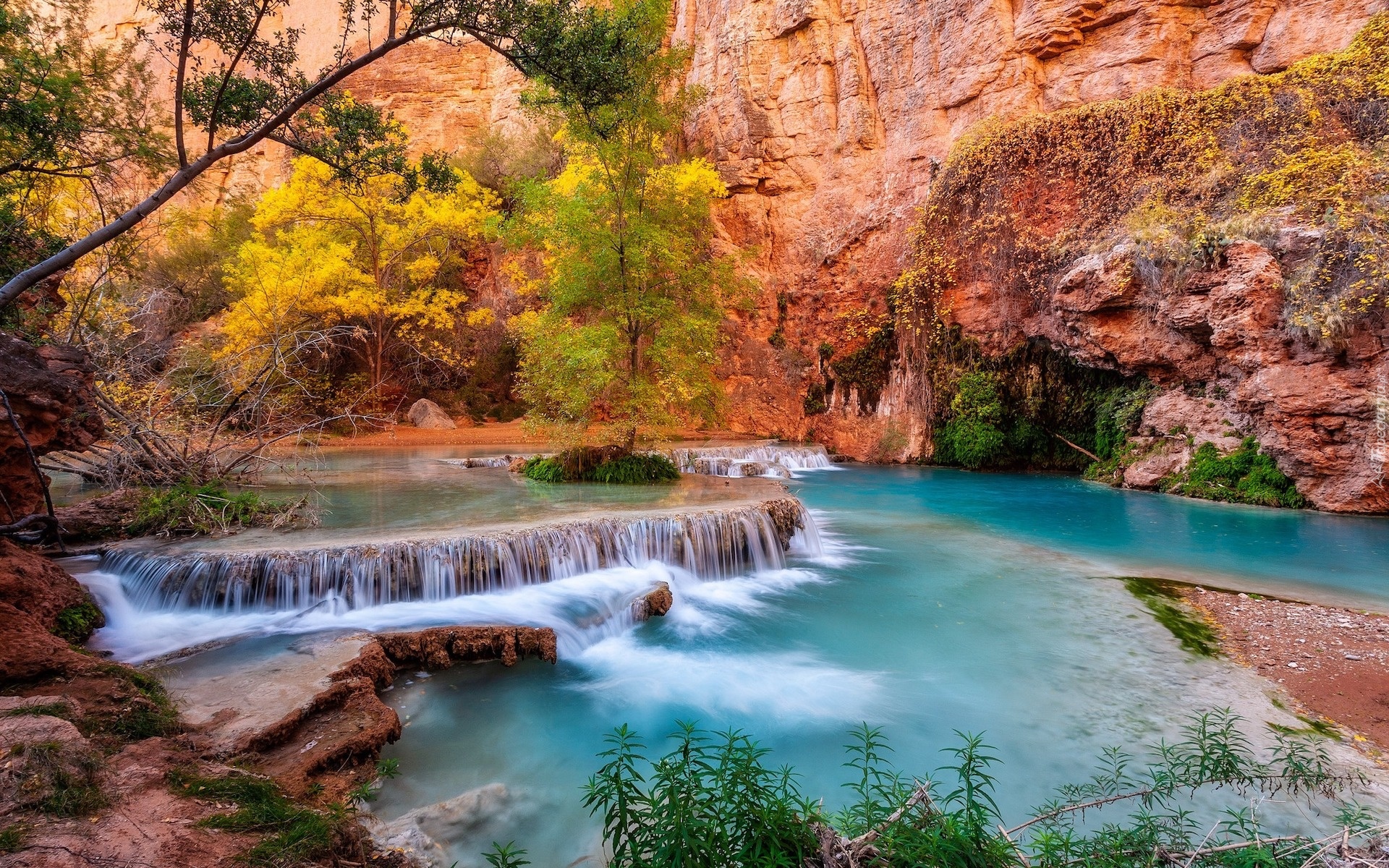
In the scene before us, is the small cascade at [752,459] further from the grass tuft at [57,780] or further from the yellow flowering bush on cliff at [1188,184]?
the grass tuft at [57,780]

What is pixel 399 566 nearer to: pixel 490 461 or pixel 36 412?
pixel 36 412

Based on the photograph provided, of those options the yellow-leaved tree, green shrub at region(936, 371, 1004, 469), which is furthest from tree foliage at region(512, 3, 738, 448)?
green shrub at region(936, 371, 1004, 469)

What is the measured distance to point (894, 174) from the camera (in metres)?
20.5

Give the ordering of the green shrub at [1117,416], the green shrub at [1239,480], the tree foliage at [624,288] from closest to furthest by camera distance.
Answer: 1. the tree foliage at [624,288]
2. the green shrub at [1239,480]
3. the green shrub at [1117,416]

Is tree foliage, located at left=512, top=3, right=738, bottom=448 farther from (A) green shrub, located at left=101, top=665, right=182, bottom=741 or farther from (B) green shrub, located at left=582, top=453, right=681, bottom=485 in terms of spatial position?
(A) green shrub, located at left=101, top=665, right=182, bottom=741

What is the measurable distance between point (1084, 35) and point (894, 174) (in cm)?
590

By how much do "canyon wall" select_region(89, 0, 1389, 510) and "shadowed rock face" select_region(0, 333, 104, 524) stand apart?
43.6 feet

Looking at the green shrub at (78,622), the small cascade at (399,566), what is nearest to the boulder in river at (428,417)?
the small cascade at (399,566)

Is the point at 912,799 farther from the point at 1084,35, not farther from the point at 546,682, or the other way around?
the point at 1084,35

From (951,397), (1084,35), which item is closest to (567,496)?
(951,397)

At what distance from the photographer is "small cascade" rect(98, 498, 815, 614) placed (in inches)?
229

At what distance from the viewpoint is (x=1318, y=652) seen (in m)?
5.18

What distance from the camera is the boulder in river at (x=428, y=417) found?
72.6ft

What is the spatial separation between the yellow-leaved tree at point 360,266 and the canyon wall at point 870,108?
526 centimetres
